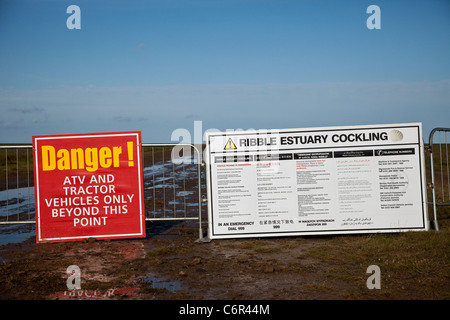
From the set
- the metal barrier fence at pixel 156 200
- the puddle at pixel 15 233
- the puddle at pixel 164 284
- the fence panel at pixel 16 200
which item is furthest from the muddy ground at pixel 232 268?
the fence panel at pixel 16 200

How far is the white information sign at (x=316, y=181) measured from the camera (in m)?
8.09

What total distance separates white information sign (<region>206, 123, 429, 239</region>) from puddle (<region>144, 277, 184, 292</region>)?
8.50 feet

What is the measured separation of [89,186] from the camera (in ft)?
27.5

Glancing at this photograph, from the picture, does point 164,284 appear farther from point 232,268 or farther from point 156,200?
point 156,200

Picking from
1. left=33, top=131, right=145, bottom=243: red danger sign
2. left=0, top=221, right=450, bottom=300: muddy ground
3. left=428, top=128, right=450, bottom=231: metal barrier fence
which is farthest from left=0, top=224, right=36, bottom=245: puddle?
left=428, top=128, right=450, bottom=231: metal barrier fence

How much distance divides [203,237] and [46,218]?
338 centimetres

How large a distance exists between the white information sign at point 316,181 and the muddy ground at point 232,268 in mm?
354

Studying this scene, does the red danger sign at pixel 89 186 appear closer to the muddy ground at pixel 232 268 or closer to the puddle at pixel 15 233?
the muddy ground at pixel 232 268

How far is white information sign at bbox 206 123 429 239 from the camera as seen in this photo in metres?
8.09

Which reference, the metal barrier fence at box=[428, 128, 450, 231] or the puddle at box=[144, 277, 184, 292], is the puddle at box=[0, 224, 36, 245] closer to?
the puddle at box=[144, 277, 184, 292]

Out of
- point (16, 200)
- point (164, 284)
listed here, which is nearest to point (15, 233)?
point (16, 200)
